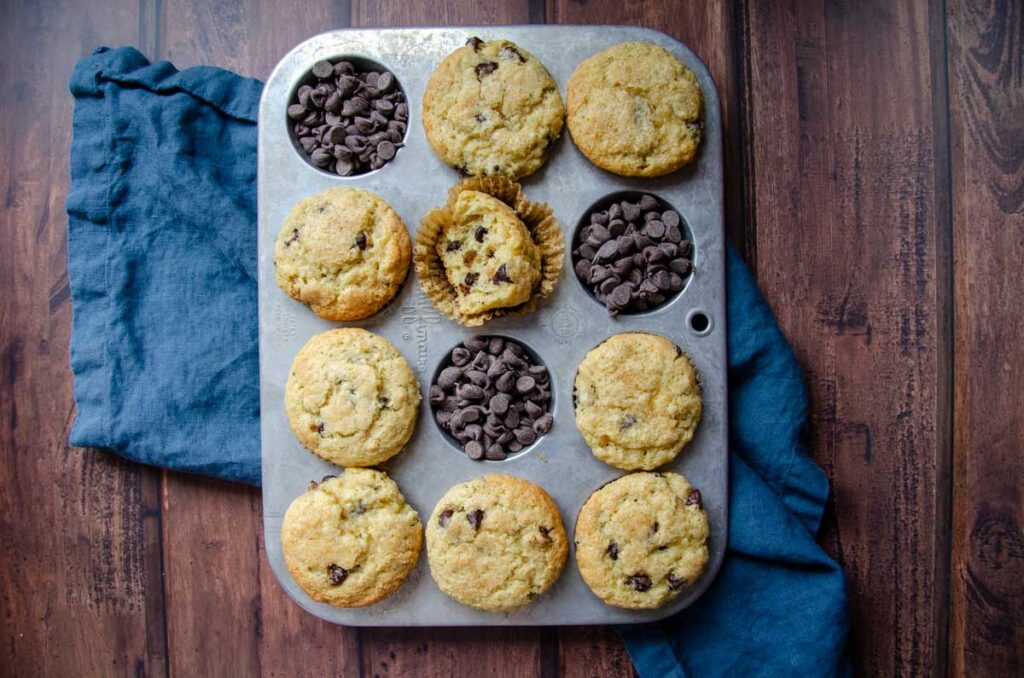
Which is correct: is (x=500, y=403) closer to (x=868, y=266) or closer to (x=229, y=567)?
(x=229, y=567)

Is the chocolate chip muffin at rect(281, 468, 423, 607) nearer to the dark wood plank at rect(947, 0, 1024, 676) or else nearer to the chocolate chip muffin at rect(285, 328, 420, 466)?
the chocolate chip muffin at rect(285, 328, 420, 466)

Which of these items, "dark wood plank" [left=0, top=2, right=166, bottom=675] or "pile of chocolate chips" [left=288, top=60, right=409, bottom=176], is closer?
"pile of chocolate chips" [left=288, top=60, right=409, bottom=176]

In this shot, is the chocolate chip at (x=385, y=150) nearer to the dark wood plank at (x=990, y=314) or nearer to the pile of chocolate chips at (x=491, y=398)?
the pile of chocolate chips at (x=491, y=398)

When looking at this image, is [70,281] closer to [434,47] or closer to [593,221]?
[434,47]

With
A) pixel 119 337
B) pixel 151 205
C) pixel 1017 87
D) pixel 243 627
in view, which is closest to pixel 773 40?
pixel 1017 87

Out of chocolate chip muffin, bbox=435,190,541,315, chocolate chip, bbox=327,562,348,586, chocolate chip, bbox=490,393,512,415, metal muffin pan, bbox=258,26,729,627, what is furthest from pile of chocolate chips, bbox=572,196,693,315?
chocolate chip, bbox=327,562,348,586

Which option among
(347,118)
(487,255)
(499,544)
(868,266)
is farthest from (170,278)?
(868,266)

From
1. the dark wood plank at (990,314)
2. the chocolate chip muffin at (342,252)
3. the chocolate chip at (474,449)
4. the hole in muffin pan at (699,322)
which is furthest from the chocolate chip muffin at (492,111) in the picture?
the dark wood plank at (990,314)
